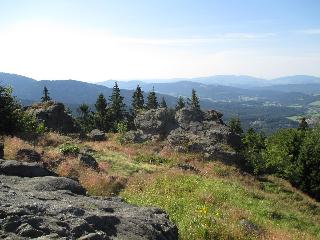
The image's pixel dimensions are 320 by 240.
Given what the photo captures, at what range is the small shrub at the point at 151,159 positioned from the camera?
117ft

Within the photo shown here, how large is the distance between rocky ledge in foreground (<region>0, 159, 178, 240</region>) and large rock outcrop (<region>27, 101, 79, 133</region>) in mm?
36983

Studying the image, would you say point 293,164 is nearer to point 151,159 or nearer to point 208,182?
point 151,159

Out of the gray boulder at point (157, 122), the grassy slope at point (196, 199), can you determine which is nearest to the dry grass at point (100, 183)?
the grassy slope at point (196, 199)

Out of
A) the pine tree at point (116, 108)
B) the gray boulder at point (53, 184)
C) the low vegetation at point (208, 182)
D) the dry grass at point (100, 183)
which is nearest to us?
the gray boulder at point (53, 184)

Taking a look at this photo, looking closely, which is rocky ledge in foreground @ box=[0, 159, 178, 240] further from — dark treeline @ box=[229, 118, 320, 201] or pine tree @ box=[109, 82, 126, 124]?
pine tree @ box=[109, 82, 126, 124]

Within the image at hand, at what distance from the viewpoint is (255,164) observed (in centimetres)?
4228

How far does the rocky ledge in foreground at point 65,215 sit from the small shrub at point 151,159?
20.8m

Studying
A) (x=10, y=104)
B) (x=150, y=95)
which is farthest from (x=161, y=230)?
(x=150, y=95)

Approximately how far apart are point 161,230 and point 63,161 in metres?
15.5

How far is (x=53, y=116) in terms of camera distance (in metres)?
51.9

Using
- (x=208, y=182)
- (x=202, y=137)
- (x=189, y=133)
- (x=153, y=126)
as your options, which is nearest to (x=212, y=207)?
(x=208, y=182)

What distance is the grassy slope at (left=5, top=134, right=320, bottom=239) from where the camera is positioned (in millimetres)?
16453

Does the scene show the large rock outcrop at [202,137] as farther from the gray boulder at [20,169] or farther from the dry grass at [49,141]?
the gray boulder at [20,169]

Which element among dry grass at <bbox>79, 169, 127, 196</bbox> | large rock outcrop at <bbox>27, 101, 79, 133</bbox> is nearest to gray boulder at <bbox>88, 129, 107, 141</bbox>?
large rock outcrop at <bbox>27, 101, 79, 133</bbox>
